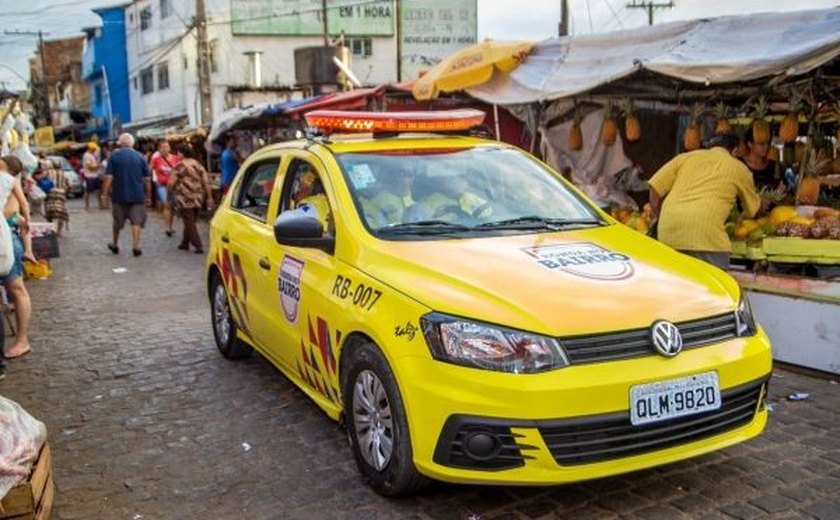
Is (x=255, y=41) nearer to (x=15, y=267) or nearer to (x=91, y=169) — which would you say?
(x=91, y=169)

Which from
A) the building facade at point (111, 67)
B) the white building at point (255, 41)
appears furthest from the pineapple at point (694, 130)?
the building facade at point (111, 67)

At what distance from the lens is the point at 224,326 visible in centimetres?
629

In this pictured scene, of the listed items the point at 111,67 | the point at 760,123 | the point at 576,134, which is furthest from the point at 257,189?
the point at 111,67

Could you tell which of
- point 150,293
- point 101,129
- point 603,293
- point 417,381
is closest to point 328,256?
point 417,381

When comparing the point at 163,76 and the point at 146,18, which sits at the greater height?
the point at 146,18

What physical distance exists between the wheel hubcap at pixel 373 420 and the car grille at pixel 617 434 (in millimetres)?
781

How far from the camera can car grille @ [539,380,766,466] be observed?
123 inches

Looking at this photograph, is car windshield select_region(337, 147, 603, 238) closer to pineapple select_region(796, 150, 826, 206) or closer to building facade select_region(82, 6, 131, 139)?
pineapple select_region(796, 150, 826, 206)

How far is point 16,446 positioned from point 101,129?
169 ft

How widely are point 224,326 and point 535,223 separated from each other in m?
3.08

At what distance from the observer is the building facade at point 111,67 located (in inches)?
1790

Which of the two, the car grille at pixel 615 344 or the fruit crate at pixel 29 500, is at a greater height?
the car grille at pixel 615 344

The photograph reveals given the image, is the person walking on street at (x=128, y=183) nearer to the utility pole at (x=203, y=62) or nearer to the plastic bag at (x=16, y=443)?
the plastic bag at (x=16, y=443)

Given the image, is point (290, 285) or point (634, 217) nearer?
point (290, 285)
